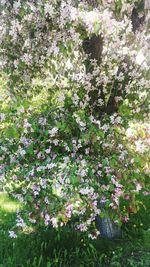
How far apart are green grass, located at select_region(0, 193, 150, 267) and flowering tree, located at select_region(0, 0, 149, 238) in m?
0.96

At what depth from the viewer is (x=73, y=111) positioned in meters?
6.02

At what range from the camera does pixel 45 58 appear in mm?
6180

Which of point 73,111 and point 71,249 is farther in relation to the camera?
point 71,249

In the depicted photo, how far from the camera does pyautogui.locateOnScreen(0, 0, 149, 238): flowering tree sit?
18.5 feet

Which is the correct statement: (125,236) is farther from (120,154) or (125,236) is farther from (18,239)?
(120,154)

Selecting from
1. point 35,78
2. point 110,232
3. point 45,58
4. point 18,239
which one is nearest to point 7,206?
point 18,239

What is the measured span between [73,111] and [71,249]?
8.36ft

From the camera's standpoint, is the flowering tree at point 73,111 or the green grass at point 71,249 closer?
the flowering tree at point 73,111

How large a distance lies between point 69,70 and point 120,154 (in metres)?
1.40

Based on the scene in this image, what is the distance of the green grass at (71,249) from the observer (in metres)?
6.97

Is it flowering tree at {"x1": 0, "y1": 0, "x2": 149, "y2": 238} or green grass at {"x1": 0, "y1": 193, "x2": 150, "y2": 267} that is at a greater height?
flowering tree at {"x1": 0, "y1": 0, "x2": 149, "y2": 238}

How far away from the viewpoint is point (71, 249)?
7.25m

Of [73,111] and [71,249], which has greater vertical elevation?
[73,111]

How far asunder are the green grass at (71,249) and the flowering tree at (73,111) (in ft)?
3.15
